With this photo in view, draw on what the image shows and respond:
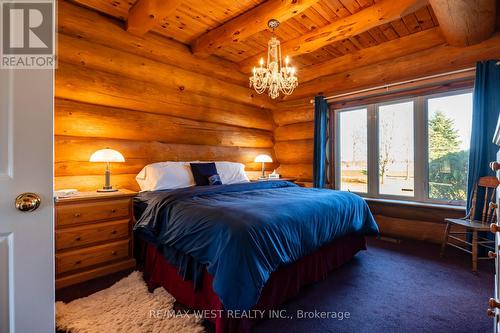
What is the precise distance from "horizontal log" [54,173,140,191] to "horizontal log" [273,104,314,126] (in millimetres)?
2781

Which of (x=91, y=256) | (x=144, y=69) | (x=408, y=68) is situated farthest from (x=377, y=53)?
(x=91, y=256)

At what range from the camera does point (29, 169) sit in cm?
81

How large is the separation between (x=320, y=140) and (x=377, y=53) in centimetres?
143

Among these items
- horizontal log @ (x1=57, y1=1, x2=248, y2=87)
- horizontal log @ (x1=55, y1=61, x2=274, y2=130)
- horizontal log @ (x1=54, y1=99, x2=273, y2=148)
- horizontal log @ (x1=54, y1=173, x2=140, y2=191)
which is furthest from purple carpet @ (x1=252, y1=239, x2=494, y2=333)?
horizontal log @ (x1=57, y1=1, x2=248, y2=87)

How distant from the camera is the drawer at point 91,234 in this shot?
6.56 ft

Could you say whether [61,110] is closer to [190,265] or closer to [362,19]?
[190,265]

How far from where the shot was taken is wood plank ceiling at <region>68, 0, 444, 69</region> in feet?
8.41

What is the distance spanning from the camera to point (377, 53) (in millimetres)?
3396

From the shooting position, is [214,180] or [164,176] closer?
[164,176]

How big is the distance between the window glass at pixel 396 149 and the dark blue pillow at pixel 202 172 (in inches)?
99.0

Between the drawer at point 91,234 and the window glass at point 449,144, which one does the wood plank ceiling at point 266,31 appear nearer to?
the window glass at point 449,144

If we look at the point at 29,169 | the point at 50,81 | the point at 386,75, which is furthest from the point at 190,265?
the point at 386,75

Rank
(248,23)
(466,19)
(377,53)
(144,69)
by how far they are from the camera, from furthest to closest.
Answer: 1. (377,53)
2. (144,69)
3. (248,23)
4. (466,19)

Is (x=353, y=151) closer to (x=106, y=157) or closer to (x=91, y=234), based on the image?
(x=106, y=157)
